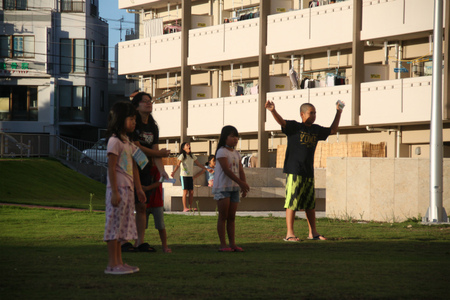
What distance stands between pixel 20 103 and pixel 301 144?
2138 inches

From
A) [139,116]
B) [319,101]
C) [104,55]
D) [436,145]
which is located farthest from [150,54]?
[139,116]

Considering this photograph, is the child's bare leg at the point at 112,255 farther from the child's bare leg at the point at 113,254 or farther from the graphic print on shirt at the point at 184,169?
the graphic print on shirt at the point at 184,169

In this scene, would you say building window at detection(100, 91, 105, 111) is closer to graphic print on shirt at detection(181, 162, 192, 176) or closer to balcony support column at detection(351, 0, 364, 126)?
balcony support column at detection(351, 0, 364, 126)

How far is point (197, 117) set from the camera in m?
43.2

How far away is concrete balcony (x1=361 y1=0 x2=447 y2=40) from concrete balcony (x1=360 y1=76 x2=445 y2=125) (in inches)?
79.0

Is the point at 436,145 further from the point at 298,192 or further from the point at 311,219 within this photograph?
the point at 298,192

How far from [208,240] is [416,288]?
6.06 metres

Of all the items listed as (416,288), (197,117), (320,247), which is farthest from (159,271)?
(197,117)

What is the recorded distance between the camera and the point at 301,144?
40.2 ft

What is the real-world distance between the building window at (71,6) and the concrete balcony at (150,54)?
17.8 m

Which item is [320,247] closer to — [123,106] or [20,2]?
[123,106]

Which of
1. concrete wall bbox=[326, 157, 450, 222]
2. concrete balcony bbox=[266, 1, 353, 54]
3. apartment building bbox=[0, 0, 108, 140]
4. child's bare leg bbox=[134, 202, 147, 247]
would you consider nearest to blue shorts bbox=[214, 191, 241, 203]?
child's bare leg bbox=[134, 202, 147, 247]

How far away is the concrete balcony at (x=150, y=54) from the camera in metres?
44.6

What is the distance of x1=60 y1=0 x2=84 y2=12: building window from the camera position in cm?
6438
